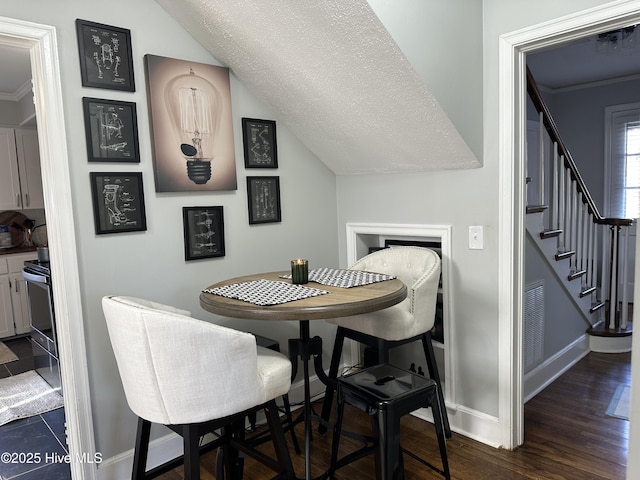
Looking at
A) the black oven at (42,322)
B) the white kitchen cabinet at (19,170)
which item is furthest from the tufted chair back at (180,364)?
the white kitchen cabinet at (19,170)

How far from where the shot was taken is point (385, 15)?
1.78m

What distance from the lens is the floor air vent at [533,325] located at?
119 inches

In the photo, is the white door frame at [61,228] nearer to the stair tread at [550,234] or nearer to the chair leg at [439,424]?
the chair leg at [439,424]

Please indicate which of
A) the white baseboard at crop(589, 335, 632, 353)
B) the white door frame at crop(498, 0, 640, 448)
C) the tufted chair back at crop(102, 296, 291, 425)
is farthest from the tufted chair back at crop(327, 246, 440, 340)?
the white baseboard at crop(589, 335, 632, 353)

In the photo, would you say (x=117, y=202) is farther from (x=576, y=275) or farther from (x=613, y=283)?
(x=613, y=283)

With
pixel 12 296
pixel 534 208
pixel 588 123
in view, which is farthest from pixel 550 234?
pixel 12 296

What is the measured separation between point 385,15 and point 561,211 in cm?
234

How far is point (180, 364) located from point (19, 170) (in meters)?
4.50

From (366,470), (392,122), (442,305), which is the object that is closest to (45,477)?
(366,470)

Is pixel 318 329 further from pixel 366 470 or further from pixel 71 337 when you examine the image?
pixel 71 337

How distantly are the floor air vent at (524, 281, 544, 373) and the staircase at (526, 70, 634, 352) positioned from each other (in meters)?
0.27

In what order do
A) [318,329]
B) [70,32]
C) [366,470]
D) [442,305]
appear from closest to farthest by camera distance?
1. [70,32]
2. [366,470]
3. [442,305]
4. [318,329]

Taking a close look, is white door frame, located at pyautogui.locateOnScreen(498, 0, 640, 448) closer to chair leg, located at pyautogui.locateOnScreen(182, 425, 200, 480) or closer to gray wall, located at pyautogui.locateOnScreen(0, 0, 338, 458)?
gray wall, located at pyautogui.locateOnScreen(0, 0, 338, 458)

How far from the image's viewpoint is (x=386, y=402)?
5.66ft
